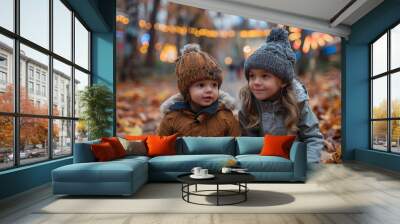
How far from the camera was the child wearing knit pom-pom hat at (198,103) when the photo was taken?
8.03m

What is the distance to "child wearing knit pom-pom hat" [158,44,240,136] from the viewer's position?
803cm

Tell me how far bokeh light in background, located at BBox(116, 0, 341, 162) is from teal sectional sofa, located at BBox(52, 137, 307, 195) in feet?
6.12

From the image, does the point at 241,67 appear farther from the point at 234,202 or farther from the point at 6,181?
the point at 6,181

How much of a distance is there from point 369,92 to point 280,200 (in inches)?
225

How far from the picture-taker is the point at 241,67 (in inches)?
333

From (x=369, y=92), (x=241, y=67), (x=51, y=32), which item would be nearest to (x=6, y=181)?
(x=51, y=32)

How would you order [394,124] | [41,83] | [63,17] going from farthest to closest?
[394,124] → [63,17] → [41,83]

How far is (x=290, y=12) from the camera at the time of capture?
838 cm

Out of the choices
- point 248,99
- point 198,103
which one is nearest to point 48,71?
point 198,103

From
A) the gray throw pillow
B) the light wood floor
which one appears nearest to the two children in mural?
the gray throw pillow

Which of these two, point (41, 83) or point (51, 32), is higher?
point (51, 32)

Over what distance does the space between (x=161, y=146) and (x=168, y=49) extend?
271 centimetres

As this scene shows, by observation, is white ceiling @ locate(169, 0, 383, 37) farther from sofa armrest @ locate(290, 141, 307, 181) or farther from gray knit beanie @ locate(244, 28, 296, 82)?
sofa armrest @ locate(290, 141, 307, 181)

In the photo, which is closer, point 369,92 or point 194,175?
point 194,175
